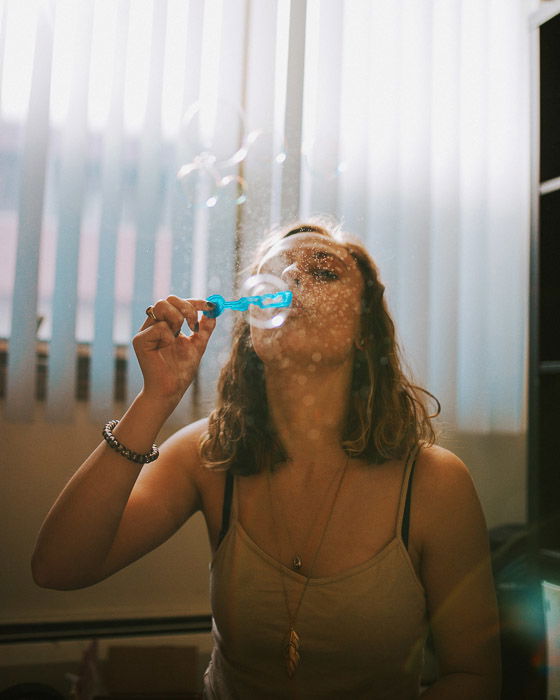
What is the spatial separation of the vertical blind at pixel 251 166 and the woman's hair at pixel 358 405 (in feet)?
0.19

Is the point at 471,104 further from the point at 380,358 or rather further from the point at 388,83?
the point at 380,358

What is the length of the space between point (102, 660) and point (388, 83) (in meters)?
1.13

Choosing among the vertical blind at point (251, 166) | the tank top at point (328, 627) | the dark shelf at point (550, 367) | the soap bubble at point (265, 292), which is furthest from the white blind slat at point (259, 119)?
the dark shelf at point (550, 367)

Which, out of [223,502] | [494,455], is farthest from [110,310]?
[494,455]

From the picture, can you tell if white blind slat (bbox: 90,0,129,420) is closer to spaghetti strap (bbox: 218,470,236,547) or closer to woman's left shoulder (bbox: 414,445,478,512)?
spaghetti strap (bbox: 218,470,236,547)

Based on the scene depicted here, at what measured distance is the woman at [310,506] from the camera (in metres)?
0.61

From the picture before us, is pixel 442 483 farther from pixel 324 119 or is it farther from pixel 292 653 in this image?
pixel 324 119

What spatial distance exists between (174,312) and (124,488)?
0.70 ft

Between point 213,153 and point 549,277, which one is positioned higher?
point 213,153

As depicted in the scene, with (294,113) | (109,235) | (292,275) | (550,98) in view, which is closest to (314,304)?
(292,275)

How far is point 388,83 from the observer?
39.8 inches

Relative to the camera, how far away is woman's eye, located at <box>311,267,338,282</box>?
72 cm

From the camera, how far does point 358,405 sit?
0.77m

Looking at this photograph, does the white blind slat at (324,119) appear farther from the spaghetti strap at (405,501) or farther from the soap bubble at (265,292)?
the spaghetti strap at (405,501)
